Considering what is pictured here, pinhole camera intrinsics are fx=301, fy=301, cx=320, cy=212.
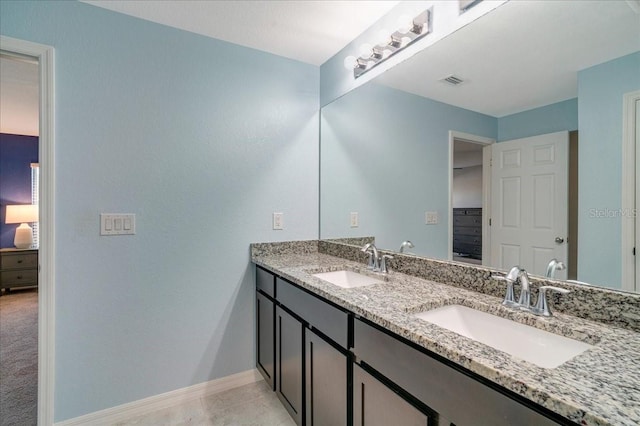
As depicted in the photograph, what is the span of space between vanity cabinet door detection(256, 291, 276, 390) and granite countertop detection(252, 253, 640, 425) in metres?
0.63

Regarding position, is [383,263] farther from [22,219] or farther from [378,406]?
[22,219]

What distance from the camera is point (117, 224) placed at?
1740mm

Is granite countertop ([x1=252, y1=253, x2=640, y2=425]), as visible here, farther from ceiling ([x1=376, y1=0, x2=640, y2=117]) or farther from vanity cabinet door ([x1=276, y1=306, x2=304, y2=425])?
ceiling ([x1=376, y1=0, x2=640, y2=117])

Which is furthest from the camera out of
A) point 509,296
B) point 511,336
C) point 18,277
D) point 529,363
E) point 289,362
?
point 18,277

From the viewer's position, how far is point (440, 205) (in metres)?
1.63

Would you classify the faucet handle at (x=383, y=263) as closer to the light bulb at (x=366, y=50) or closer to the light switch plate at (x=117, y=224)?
the light bulb at (x=366, y=50)

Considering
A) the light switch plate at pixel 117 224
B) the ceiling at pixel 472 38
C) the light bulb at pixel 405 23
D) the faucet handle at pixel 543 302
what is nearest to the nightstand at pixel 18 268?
the ceiling at pixel 472 38

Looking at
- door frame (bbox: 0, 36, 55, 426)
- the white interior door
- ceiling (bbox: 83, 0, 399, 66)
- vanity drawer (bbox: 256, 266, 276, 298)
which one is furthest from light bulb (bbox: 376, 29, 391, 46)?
door frame (bbox: 0, 36, 55, 426)

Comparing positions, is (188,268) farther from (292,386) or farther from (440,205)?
(440,205)

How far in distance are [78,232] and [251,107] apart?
1292mm

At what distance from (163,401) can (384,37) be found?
101 inches

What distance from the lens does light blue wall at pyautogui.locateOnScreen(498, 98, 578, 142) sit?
3.47ft

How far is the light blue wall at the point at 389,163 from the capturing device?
1.63m

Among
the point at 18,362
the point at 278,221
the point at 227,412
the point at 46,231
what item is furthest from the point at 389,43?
the point at 18,362
